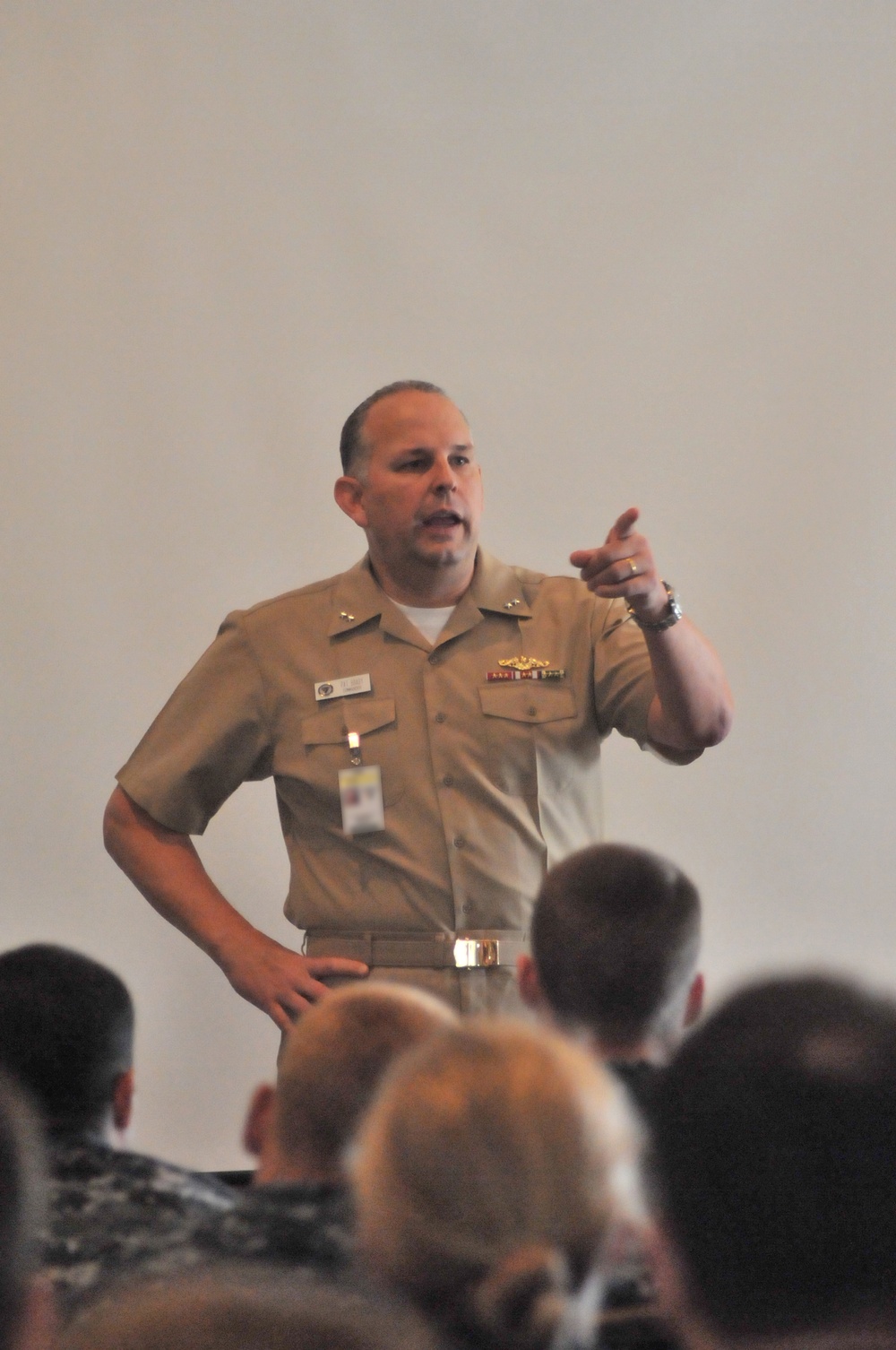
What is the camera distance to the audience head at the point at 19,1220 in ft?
3.11

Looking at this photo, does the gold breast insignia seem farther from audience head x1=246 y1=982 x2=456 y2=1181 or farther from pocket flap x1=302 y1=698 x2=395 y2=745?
audience head x1=246 y1=982 x2=456 y2=1181

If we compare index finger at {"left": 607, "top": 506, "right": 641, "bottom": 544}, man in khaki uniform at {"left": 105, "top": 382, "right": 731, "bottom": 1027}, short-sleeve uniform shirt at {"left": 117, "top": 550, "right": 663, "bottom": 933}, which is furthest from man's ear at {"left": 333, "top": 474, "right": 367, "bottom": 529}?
index finger at {"left": 607, "top": 506, "right": 641, "bottom": 544}

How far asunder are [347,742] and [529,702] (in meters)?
0.33

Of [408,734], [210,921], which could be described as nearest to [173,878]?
[210,921]

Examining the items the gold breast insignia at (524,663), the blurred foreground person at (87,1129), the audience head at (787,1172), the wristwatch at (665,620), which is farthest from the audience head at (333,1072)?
the gold breast insignia at (524,663)

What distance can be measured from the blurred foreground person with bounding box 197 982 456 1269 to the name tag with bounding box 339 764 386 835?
Result: 0.99 metres

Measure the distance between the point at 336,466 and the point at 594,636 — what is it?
1.31 metres

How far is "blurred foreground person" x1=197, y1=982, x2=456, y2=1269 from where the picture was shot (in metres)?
1.29

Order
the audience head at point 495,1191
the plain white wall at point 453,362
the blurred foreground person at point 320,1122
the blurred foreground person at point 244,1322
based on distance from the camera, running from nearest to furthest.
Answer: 1. the blurred foreground person at point 244,1322
2. the audience head at point 495,1191
3. the blurred foreground person at point 320,1122
4. the plain white wall at point 453,362

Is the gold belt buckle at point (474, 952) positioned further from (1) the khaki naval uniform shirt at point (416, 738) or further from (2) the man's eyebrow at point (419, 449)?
(2) the man's eyebrow at point (419, 449)

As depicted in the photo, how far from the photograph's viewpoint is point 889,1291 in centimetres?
90

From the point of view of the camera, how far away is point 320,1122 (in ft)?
4.54

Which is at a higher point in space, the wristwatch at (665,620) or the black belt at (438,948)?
the wristwatch at (665,620)

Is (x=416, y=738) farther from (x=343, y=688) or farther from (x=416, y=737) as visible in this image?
(x=343, y=688)
